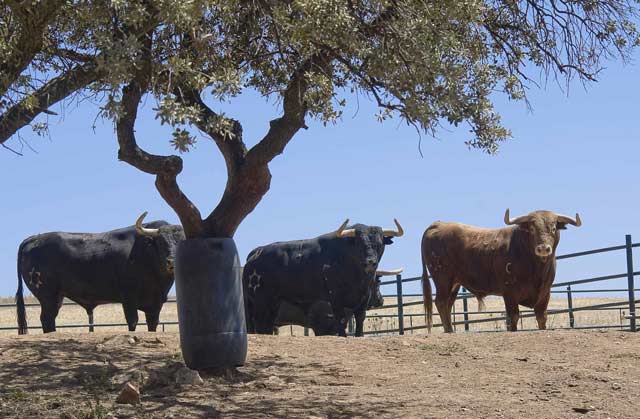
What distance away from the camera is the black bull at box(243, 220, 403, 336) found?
1489 centimetres

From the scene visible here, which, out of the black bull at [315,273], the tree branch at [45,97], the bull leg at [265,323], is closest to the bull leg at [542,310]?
the black bull at [315,273]

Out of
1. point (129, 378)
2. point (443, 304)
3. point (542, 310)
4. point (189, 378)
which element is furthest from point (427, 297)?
point (129, 378)

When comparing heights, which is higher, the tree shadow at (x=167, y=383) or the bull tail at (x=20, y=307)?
the bull tail at (x=20, y=307)

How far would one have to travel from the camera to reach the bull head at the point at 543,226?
14.2m

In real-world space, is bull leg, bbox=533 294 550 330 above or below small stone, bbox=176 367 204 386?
above

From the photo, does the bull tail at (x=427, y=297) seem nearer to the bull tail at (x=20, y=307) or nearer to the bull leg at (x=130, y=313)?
the bull leg at (x=130, y=313)

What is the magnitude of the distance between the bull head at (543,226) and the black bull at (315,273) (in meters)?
1.91

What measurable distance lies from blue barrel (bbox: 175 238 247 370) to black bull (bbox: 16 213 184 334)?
503cm

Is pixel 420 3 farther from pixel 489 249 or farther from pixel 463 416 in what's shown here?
pixel 489 249

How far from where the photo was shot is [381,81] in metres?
9.55

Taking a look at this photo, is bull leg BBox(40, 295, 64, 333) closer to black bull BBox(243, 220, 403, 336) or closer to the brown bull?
black bull BBox(243, 220, 403, 336)

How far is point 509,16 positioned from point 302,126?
365 centimetres

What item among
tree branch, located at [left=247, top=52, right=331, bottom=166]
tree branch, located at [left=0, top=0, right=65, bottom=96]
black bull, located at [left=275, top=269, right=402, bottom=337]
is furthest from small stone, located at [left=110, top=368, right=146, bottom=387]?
black bull, located at [left=275, top=269, right=402, bottom=337]

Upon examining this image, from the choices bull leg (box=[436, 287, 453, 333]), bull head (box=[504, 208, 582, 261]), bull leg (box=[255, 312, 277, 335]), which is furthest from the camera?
bull leg (box=[436, 287, 453, 333])
